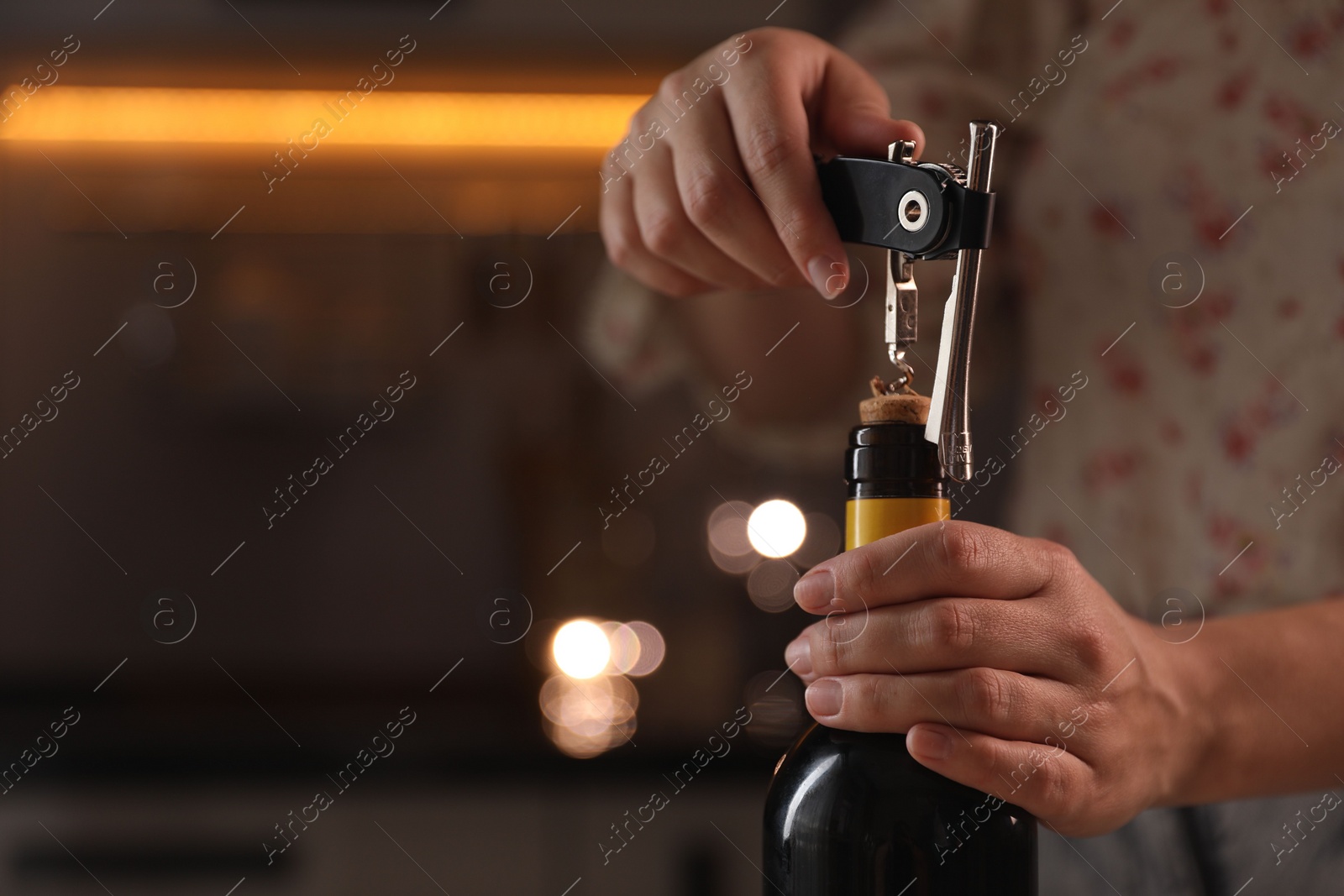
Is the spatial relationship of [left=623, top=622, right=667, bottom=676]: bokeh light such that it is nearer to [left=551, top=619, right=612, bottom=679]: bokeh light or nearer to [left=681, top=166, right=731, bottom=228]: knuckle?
[left=551, top=619, right=612, bottom=679]: bokeh light

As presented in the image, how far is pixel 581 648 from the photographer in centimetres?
177

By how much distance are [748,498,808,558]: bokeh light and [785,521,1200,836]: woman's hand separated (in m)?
1.36

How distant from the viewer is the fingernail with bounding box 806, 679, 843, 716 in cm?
38

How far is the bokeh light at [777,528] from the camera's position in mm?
1806

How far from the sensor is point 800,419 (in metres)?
1.09

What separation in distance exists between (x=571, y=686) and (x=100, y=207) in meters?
1.32

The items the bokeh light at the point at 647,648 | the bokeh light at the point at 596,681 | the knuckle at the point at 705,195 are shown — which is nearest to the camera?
the knuckle at the point at 705,195

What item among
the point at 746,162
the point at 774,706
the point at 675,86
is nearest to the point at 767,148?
the point at 746,162

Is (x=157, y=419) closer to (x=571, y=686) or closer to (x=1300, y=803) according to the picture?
(x=571, y=686)

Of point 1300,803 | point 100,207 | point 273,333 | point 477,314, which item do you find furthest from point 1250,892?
point 100,207

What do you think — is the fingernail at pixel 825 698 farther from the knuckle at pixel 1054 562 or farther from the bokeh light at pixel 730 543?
the bokeh light at pixel 730 543

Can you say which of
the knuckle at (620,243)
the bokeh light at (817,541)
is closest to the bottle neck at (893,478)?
the knuckle at (620,243)

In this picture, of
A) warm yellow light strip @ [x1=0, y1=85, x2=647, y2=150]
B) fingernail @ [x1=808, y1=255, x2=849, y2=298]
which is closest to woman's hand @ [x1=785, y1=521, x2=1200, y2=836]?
fingernail @ [x1=808, y1=255, x2=849, y2=298]

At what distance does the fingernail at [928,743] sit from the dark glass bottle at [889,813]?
0.06 ft
